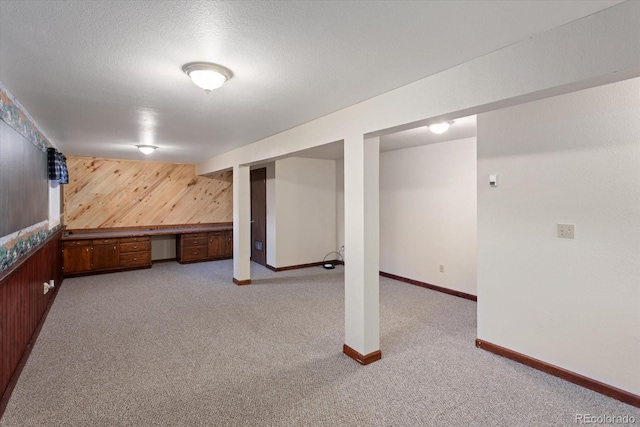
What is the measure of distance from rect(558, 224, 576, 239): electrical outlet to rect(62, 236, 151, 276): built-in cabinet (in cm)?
648

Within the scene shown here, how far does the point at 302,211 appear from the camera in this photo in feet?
21.2

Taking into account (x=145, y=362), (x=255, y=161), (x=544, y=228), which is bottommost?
(x=145, y=362)

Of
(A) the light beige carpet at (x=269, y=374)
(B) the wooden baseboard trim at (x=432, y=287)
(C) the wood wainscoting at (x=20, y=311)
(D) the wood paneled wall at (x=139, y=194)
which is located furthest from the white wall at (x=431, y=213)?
(C) the wood wainscoting at (x=20, y=311)

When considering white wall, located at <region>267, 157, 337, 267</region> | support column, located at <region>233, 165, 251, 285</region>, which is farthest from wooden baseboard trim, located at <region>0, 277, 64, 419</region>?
white wall, located at <region>267, 157, 337, 267</region>

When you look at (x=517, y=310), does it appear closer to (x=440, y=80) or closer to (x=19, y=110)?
(x=440, y=80)

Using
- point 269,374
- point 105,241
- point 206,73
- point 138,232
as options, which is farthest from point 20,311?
point 138,232

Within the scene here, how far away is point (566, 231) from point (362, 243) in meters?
1.55

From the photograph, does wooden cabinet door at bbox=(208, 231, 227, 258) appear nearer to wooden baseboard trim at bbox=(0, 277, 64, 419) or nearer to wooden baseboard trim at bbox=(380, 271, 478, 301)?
wooden baseboard trim at bbox=(0, 277, 64, 419)

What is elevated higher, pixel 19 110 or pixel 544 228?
pixel 19 110

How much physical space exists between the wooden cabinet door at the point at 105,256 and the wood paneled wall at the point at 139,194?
33.8 inches

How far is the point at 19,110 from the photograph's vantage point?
2.81 meters

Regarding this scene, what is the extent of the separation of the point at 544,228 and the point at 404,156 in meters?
2.99

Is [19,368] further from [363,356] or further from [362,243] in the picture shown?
[362,243]

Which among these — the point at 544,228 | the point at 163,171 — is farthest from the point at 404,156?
the point at 163,171
